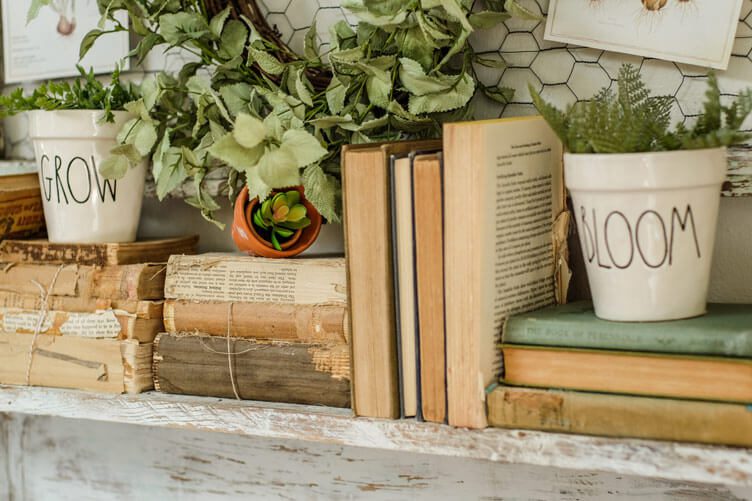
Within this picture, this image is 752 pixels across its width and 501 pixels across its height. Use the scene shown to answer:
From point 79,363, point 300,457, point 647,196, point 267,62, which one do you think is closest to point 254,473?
point 300,457

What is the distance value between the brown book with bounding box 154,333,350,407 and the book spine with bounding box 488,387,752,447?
156 mm

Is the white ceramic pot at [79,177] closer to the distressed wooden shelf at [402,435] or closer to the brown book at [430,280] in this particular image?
the distressed wooden shelf at [402,435]

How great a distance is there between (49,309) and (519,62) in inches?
21.1

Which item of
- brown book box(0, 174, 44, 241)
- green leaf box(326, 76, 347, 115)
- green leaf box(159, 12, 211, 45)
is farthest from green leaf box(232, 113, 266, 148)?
brown book box(0, 174, 44, 241)

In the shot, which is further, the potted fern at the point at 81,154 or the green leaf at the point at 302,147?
the potted fern at the point at 81,154

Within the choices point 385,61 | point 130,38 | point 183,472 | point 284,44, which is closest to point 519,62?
point 385,61

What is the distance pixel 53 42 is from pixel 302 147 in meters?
0.51

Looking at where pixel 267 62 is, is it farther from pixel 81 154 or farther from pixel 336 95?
pixel 81 154

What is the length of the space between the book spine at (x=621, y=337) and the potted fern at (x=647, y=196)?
2cm

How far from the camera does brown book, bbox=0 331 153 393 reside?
0.80 m

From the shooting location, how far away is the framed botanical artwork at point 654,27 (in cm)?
72

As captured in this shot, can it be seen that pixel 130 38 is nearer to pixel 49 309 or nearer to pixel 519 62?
pixel 49 309

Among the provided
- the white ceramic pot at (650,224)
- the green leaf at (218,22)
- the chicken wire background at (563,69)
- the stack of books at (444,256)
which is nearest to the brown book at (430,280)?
the stack of books at (444,256)

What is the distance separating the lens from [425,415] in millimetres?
662
